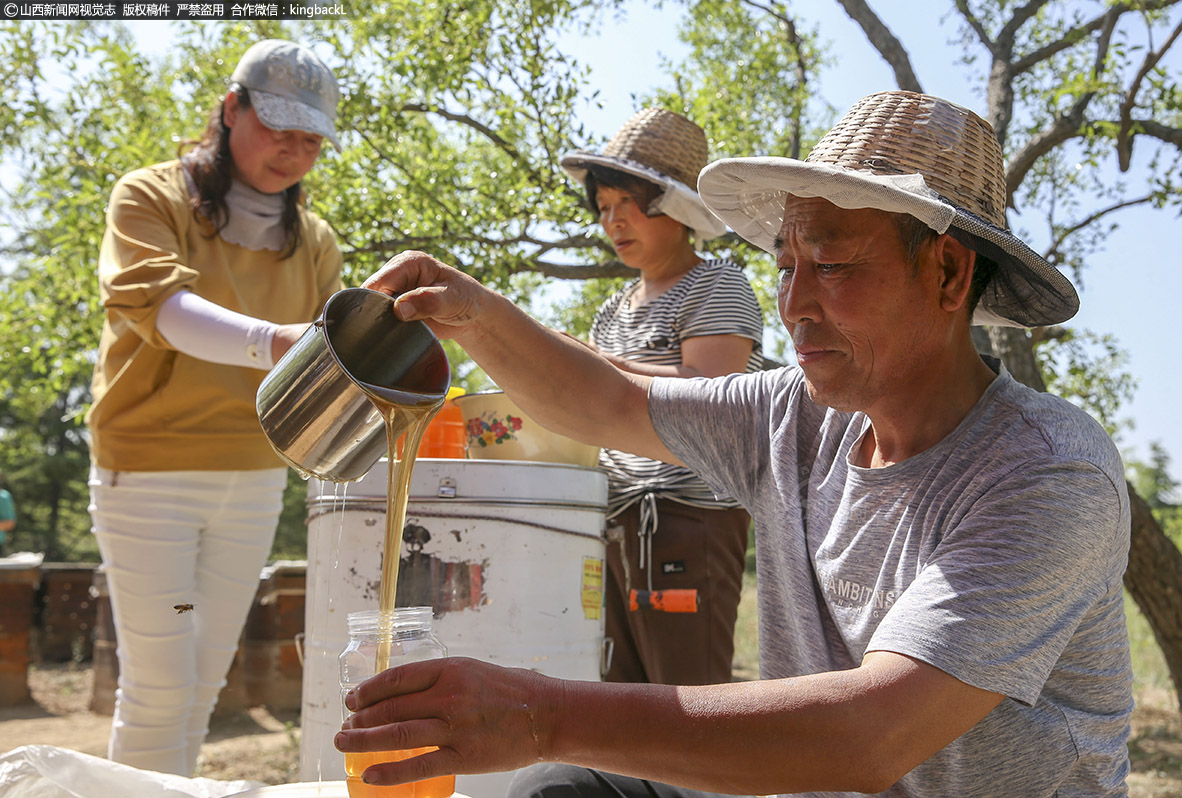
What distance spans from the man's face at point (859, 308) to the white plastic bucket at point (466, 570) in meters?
0.95

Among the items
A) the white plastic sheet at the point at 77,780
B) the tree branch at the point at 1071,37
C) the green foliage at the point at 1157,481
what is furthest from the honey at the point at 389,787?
the green foliage at the point at 1157,481

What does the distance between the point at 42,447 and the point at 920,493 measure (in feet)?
67.8

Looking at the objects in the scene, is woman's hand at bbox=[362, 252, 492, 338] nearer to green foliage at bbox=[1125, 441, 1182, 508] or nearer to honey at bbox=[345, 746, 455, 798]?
honey at bbox=[345, 746, 455, 798]

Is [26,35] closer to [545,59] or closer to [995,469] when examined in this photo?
[545,59]

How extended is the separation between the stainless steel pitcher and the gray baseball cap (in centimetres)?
124

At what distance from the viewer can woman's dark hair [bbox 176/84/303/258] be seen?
2.87 meters

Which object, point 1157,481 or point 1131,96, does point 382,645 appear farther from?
point 1157,481

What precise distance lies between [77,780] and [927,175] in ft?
6.11

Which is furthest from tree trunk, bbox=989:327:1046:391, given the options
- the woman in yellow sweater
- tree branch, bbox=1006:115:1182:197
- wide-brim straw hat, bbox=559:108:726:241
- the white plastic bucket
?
the woman in yellow sweater

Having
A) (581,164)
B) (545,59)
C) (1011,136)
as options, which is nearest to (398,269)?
(581,164)

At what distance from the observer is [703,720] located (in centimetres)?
124

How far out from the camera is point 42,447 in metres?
19.1

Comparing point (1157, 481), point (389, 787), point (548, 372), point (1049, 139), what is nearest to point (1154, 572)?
point (1049, 139)

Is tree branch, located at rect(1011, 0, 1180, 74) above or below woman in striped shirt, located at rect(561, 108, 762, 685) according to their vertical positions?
above
